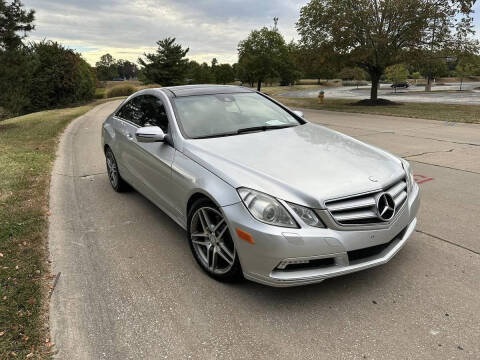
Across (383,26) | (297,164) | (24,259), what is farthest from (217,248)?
(383,26)

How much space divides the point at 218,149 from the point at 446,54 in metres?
22.4

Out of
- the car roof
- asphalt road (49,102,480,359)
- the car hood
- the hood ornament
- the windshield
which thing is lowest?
asphalt road (49,102,480,359)

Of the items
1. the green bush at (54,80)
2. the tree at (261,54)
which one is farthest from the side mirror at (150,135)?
the tree at (261,54)

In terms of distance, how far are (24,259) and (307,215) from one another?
2677mm

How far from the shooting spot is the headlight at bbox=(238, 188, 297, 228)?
266 cm

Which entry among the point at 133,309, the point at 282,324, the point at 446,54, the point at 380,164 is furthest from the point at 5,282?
the point at 446,54

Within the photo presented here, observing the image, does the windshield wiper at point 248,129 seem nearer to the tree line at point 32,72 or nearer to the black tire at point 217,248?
the black tire at point 217,248

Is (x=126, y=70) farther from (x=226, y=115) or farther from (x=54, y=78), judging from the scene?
(x=226, y=115)

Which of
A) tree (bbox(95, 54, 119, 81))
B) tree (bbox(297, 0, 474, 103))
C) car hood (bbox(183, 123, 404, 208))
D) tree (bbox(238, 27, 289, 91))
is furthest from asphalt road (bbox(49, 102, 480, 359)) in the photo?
tree (bbox(95, 54, 119, 81))

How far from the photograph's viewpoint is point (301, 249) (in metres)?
2.60

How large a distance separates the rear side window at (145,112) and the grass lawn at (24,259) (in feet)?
5.36

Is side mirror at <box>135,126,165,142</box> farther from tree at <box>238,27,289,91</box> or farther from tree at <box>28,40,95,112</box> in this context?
tree at <box>238,27,289,91</box>

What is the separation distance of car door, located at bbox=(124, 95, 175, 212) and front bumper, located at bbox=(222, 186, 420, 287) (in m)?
1.19

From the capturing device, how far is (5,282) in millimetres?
3176
